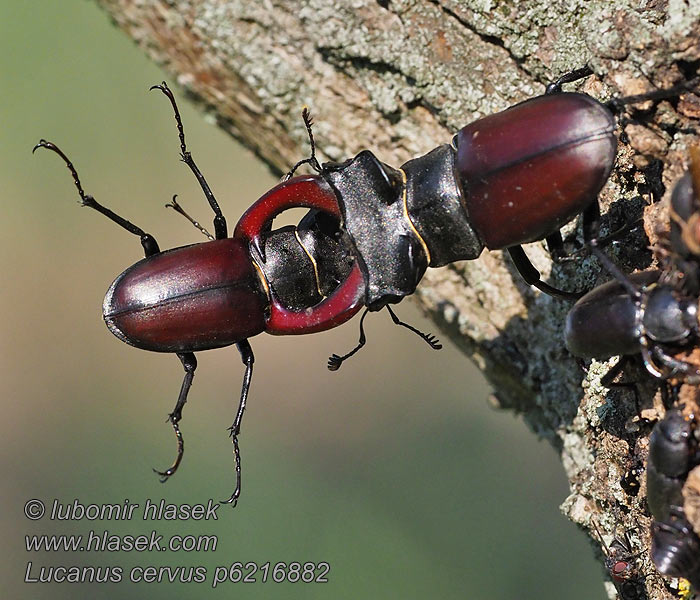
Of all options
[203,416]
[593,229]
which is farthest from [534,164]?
[203,416]

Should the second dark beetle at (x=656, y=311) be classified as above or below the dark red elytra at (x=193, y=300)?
below

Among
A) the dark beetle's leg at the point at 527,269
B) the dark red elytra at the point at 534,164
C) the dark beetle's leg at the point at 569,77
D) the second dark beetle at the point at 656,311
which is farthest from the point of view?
the dark beetle's leg at the point at 527,269

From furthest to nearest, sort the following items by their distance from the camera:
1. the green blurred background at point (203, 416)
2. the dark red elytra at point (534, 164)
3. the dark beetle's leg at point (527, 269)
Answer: the green blurred background at point (203, 416) < the dark beetle's leg at point (527, 269) < the dark red elytra at point (534, 164)

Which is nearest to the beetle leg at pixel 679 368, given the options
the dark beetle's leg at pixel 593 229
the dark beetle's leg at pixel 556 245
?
the dark beetle's leg at pixel 593 229

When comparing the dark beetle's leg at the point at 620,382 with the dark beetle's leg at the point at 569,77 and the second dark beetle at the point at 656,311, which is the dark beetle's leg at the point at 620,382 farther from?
the dark beetle's leg at the point at 569,77

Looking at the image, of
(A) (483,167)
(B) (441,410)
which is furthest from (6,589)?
(A) (483,167)

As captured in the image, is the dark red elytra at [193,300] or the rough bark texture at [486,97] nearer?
the rough bark texture at [486,97]
